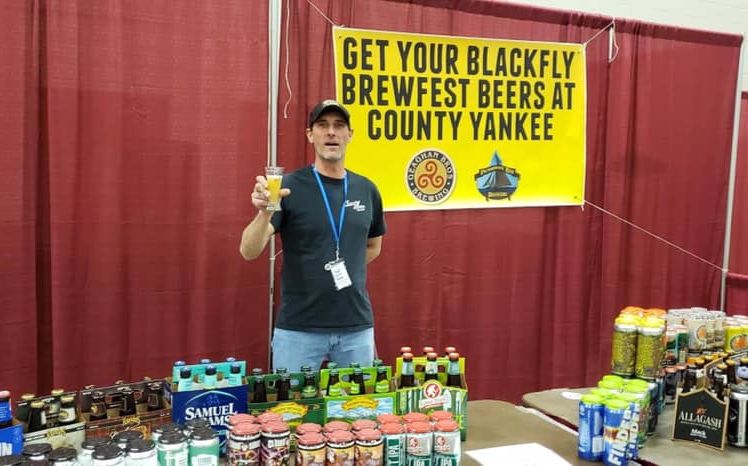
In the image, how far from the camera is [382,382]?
1.81 meters

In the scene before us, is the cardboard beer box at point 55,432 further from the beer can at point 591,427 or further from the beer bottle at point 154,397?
the beer can at point 591,427

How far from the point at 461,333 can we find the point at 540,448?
69.4 inches

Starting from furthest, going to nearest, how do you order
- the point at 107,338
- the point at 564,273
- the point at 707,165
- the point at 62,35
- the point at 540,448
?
the point at 707,165 → the point at 564,273 → the point at 107,338 → the point at 62,35 → the point at 540,448

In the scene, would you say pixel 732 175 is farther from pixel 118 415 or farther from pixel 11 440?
pixel 11 440

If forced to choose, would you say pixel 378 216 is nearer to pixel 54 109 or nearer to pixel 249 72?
pixel 249 72

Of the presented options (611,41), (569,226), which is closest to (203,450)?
(569,226)

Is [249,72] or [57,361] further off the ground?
[249,72]

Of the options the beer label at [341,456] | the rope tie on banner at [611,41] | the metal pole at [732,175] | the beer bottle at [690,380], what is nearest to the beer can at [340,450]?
the beer label at [341,456]

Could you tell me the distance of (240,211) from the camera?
304 cm

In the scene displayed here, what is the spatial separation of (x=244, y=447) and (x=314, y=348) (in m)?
0.97

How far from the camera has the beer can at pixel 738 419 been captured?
6.17ft

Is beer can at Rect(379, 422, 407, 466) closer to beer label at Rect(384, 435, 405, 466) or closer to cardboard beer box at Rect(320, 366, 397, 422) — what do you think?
beer label at Rect(384, 435, 405, 466)

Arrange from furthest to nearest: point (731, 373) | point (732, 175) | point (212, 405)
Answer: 1. point (732, 175)
2. point (731, 373)
3. point (212, 405)

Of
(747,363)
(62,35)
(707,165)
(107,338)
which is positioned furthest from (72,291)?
(707,165)
